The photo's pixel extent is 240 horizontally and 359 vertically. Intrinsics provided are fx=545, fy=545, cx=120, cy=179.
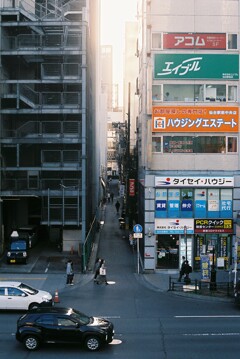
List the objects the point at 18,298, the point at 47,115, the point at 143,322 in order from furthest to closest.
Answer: the point at 47,115, the point at 18,298, the point at 143,322

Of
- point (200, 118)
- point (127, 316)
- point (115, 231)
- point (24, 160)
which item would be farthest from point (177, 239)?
point (115, 231)

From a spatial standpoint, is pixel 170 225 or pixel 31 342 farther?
pixel 170 225

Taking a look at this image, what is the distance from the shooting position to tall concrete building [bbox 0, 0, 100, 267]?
42812 millimetres

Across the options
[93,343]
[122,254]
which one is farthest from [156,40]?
[93,343]

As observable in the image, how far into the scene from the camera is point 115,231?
58531 mm

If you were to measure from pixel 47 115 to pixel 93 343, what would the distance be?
27658mm

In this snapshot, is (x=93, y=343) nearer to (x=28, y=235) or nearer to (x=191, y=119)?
(x=191, y=119)

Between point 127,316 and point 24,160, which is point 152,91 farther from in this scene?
point 127,316

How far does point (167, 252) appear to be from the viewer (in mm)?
37281

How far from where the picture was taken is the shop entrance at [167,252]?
1467 inches

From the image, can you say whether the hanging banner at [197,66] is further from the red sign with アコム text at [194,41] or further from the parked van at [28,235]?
the parked van at [28,235]

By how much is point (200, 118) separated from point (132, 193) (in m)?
14.7

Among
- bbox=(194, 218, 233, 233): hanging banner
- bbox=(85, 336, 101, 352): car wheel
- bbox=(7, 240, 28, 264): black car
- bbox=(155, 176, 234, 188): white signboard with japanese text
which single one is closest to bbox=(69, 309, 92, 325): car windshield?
bbox=(85, 336, 101, 352): car wheel

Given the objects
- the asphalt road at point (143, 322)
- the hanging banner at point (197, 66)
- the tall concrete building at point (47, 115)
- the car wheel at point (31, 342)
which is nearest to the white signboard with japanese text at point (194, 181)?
the asphalt road at point (143, 322)
